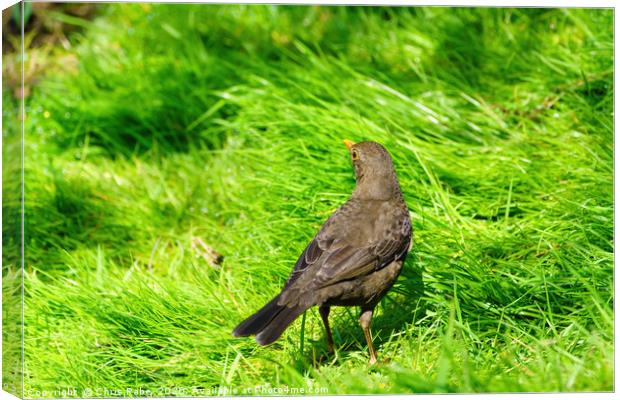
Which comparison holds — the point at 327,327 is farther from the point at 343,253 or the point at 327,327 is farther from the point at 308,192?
Answer: the point at 308,192

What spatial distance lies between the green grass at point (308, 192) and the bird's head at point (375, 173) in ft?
1.36

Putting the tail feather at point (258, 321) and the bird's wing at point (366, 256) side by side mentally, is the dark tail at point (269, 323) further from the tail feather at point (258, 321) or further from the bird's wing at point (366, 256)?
the bird's wing at point (366, 256)

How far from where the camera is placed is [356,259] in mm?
3910

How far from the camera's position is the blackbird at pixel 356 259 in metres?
3.71

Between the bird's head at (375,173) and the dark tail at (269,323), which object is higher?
the bird's head at (375,173)

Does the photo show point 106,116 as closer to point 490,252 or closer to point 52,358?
point 52,358

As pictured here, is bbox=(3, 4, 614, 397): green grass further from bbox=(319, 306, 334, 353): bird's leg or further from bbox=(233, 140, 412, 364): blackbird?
bbox=(233, 140, 412, 364): blackbird

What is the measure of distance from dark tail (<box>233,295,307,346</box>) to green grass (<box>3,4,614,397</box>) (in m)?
0.21

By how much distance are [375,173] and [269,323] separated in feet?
3.42

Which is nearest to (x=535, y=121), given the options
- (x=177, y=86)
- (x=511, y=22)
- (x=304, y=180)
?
(x=511, y=22)

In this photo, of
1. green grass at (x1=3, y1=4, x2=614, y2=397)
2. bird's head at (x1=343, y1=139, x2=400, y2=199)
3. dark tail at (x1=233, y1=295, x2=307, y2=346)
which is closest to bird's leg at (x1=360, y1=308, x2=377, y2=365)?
green grass at (x1=3, y1=4, x2=614, y2=397)

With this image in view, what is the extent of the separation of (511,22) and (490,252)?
2449 millimetres

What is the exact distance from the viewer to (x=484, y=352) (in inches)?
Result: 151

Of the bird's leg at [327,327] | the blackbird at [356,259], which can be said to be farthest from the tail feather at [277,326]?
the bird's leg at [327,327]
